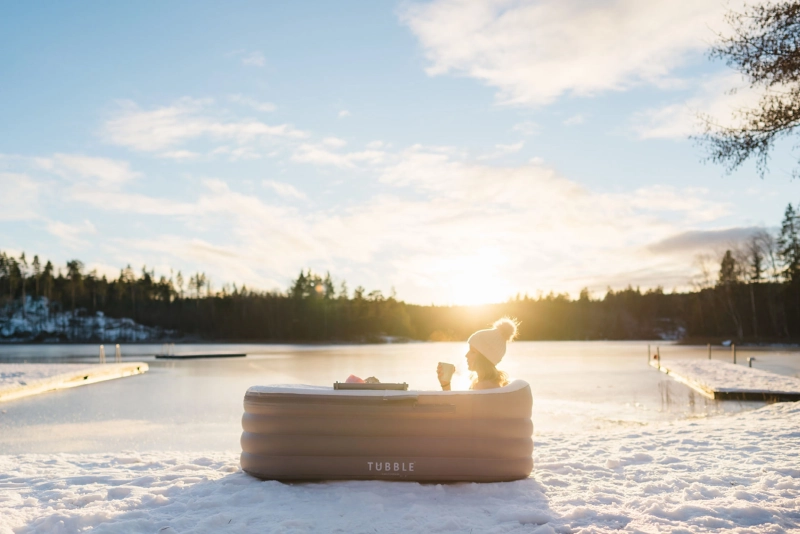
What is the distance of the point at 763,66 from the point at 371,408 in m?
7.19

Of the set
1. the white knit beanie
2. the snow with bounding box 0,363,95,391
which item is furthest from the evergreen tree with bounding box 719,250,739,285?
the white knit beanie

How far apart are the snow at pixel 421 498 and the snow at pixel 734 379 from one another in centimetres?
877

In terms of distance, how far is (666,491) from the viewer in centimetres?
445

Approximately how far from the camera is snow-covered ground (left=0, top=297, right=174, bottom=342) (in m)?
88.2

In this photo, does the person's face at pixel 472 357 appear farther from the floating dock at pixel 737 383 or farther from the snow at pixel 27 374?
the snow at pixel 27 374

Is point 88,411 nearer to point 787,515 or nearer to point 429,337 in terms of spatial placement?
point 787,515

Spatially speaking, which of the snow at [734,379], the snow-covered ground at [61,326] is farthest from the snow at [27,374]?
the snow-covered ground at [61,326]

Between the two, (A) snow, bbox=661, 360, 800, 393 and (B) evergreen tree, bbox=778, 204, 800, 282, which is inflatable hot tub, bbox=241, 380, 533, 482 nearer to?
(A) snow, bbox=661, 360, 800, 393

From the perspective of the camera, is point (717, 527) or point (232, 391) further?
point (232, 391)

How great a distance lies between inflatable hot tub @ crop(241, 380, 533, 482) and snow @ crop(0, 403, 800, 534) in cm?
13

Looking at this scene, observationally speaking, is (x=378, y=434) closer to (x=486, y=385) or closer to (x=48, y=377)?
(x=486, y=385)

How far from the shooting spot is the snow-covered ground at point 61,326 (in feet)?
290

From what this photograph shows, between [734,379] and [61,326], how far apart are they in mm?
98887

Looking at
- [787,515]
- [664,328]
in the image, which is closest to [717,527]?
[787,515]
